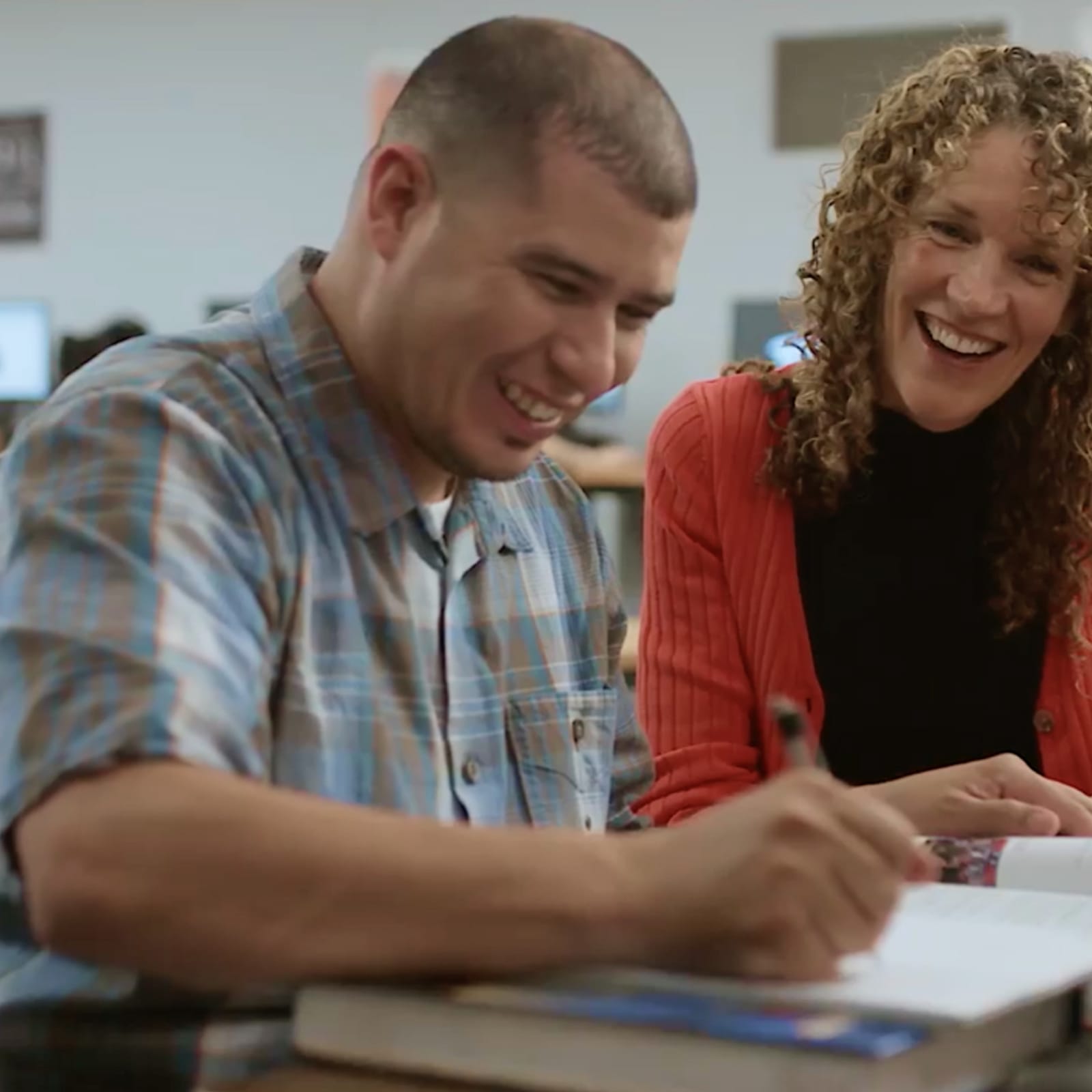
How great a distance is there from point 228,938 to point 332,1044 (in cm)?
6

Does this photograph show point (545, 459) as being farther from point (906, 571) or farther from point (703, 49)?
point (703, 49)

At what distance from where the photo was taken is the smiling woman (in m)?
1.47

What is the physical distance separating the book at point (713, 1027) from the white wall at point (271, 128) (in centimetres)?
418

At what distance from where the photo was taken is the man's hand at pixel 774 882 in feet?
2.28

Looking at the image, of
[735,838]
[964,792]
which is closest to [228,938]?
[735,838]

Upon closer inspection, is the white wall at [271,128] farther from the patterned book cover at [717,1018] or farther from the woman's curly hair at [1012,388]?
the patterned book cover at [717,1018]

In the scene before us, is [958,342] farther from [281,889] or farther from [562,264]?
[281,889]

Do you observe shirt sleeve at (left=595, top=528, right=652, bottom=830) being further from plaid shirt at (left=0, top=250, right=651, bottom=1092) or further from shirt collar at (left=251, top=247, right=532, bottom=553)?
shirt collar at (left=251, top=247, right=532, bottom=553)

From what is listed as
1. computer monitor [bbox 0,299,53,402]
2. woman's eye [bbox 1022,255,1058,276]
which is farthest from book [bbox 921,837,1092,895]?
computer monitor [bbox 0,299,53,402]

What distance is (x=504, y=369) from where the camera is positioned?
2.89ft

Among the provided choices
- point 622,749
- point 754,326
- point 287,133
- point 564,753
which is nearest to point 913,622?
point 622,749

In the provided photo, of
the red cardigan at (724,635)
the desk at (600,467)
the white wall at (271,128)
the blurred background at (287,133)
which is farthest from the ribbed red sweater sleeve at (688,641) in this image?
the white wall at (271,128)

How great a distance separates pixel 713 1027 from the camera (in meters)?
0.63

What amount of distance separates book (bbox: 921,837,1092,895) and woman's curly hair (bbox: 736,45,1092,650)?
1.49ft
